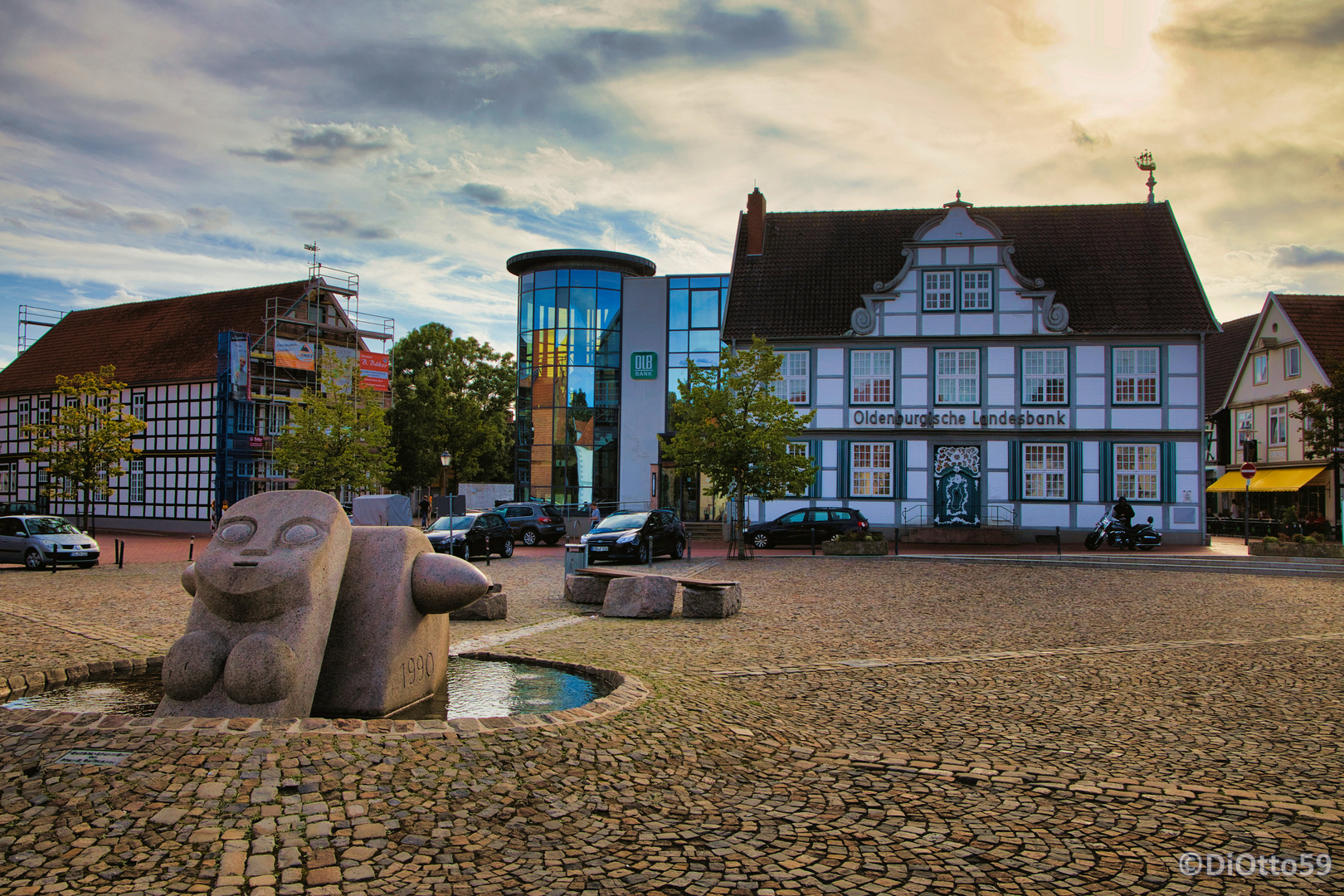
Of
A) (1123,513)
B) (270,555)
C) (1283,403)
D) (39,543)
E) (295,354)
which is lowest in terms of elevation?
(39,543)

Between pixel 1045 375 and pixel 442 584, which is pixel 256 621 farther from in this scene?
pixel 1045 375

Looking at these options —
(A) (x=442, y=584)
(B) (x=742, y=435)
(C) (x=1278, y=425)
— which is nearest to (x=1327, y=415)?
(C) (x=1278, y=425)

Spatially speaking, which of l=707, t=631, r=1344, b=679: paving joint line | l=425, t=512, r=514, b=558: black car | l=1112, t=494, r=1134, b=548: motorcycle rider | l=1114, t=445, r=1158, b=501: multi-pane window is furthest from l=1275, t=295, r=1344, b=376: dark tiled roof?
l=707, t=631, r=1344, b=679: paving joint line

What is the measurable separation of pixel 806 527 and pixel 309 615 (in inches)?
985

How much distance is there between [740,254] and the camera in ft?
126

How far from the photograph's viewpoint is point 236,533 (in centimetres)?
696

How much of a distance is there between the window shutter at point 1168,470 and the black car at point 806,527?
11.1m

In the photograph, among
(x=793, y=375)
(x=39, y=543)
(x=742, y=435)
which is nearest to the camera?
(x=39, y=543)

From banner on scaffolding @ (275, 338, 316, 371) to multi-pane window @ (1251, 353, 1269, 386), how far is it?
44.8 m

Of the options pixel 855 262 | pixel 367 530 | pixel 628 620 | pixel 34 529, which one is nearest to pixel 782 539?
pixel 855 262

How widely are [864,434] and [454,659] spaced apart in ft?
86.8

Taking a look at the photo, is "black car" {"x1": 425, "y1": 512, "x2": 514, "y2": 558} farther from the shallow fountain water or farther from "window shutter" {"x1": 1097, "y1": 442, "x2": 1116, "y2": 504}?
"window shutter" {"x1": 1097, "y1": 442, "x2": 1116, "y2": 504}

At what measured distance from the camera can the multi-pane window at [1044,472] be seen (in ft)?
111

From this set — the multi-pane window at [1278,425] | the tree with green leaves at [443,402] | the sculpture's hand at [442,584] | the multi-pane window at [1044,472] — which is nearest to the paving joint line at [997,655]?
the sculpture's hand at [442,584]
